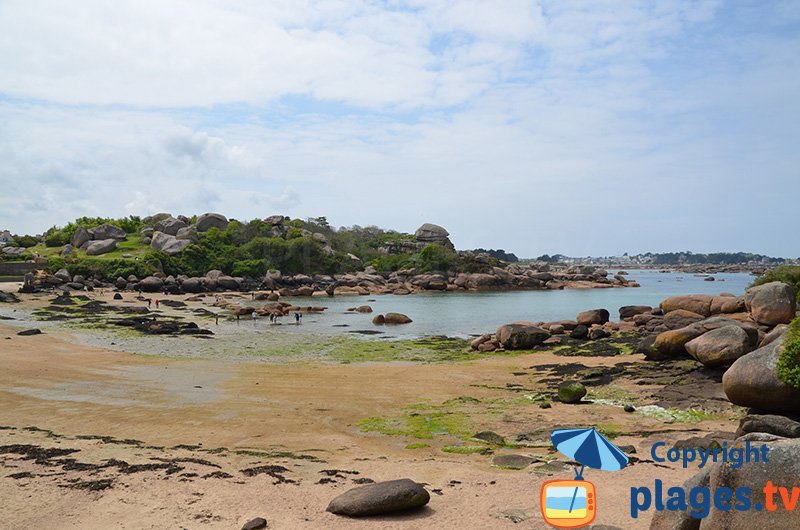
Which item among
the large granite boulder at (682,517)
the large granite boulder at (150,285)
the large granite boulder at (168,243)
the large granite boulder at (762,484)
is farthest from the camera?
the large granite boulder at (168,243)

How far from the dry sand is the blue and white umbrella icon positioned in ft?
3.72

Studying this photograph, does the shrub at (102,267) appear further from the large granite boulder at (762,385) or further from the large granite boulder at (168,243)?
the large granite boulder at (762,385)

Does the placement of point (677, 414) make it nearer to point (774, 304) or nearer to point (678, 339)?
point (678, 339)

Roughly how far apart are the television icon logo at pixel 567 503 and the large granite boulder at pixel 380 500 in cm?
279

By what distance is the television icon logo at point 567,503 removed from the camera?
852cm

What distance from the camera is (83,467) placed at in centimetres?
1243

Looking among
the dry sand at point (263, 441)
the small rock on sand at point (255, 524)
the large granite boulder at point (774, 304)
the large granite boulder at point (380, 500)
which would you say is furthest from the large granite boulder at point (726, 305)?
the small rock on sand at point (255, 524)

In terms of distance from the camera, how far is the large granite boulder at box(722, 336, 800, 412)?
50.7 ft

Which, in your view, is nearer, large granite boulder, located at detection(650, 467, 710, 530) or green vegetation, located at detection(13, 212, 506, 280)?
large granite boulder, located at detection(650, 467, 710, 530)

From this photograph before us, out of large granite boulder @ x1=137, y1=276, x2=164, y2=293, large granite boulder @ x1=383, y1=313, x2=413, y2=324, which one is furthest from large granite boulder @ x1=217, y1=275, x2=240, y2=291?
large granite boulder @ x1=383, y1=313, x2=413, y2=324

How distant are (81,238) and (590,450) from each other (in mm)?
107845

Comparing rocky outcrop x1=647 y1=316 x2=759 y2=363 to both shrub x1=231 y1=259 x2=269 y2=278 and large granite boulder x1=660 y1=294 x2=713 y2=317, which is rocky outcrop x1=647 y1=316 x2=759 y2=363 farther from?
shrub x1=231 y1=259 x2=269 y2=278

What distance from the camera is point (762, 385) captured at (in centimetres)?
1583

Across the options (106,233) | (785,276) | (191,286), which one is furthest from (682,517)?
(106,233)
